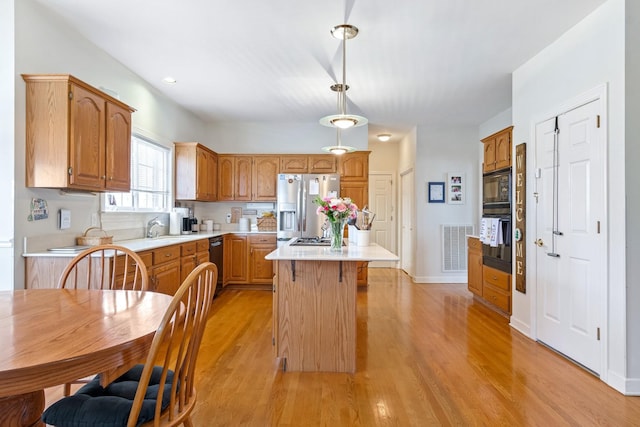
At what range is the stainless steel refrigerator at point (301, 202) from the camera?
537cm

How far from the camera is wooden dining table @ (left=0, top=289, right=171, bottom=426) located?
0.92 meters

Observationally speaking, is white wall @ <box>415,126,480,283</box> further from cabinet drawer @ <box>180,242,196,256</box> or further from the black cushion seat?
the black cushion seat

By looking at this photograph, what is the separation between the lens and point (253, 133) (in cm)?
594

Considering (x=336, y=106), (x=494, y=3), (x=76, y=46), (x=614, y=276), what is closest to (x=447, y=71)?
(x=494, y=3)

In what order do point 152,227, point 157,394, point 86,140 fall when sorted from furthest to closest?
point 152,227
point 86,140
point 157,394

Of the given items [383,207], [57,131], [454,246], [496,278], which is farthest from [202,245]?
[383,207]

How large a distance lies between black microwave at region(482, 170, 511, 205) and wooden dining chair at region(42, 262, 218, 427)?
11.4 ft

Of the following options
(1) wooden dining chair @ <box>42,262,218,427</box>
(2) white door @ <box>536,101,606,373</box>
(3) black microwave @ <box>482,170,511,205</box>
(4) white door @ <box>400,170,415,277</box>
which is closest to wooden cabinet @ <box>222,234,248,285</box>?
(4) white door @ <box>400,170,415,277</box>

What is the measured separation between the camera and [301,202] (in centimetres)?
538

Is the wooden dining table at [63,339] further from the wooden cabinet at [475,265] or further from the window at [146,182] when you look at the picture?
the wooden cabinet at [475,265]

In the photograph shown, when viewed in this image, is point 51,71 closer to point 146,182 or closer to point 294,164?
point 146,182

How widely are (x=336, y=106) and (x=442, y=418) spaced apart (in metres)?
4.03

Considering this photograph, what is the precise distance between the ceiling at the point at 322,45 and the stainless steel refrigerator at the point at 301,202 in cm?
115

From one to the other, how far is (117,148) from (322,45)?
202 centimetres
